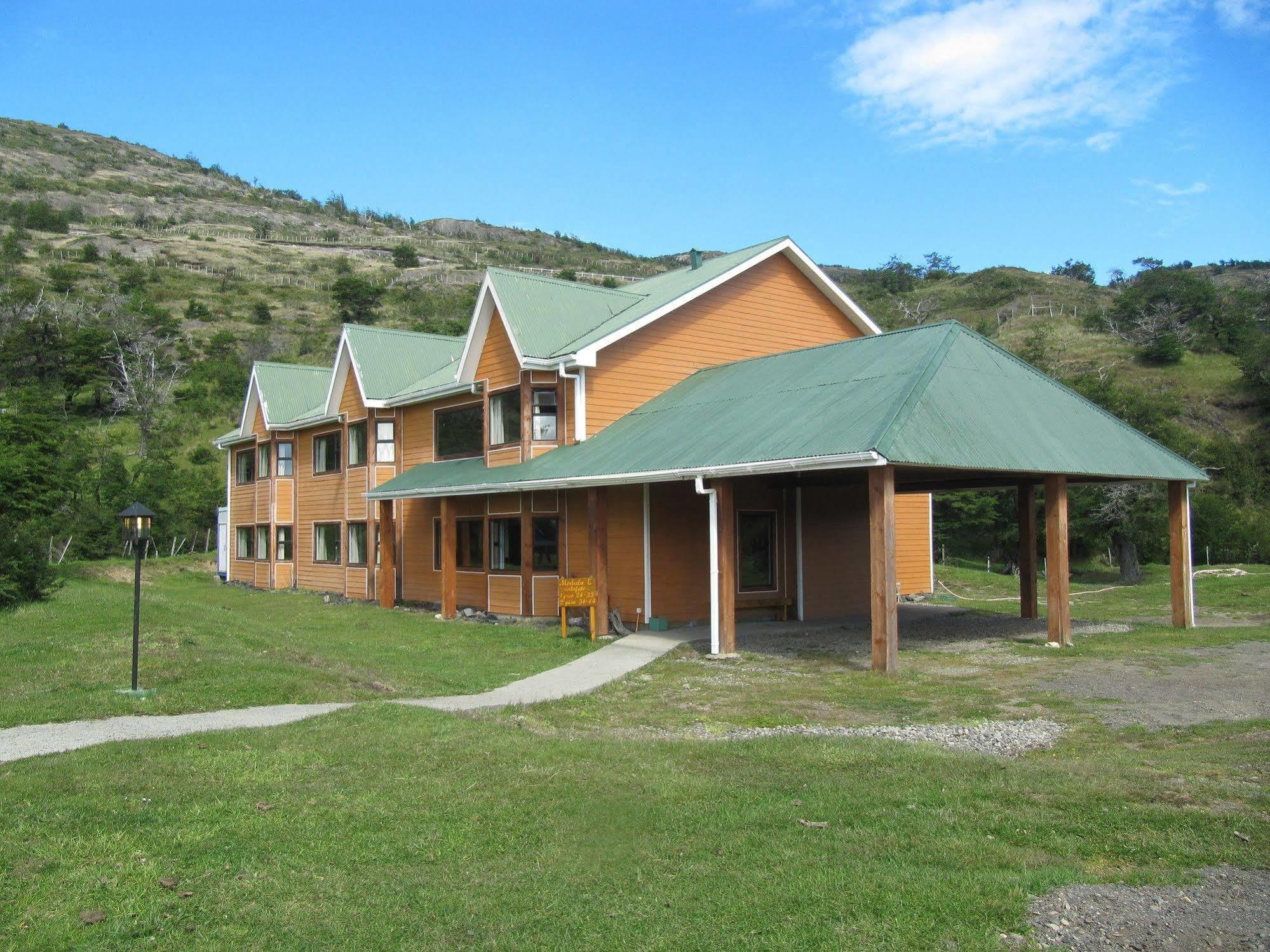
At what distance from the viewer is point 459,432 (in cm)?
2570

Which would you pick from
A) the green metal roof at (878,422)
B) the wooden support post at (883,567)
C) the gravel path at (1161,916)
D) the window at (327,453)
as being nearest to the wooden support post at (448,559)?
the green metal roof at (878,422)

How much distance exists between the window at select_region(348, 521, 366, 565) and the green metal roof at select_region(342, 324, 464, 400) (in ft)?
13.7

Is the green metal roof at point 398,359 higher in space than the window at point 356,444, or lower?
higher

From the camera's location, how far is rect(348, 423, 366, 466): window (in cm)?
2969

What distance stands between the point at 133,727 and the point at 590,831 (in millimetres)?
5688

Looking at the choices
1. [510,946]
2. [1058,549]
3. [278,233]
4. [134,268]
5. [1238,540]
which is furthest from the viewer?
[278,233]

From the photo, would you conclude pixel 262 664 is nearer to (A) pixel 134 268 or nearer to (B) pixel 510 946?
(B) pixel 510 946

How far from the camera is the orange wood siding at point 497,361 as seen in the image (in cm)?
2275

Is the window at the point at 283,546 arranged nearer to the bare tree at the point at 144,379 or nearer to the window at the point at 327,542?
the window at the point at 327,542

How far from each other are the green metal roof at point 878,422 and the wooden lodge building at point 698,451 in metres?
0.06

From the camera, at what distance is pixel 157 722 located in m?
10.4

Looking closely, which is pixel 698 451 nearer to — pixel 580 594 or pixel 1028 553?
pixel 580 594

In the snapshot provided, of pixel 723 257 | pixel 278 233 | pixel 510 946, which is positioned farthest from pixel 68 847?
pixel 278 233

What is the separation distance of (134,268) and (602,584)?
283 feet
